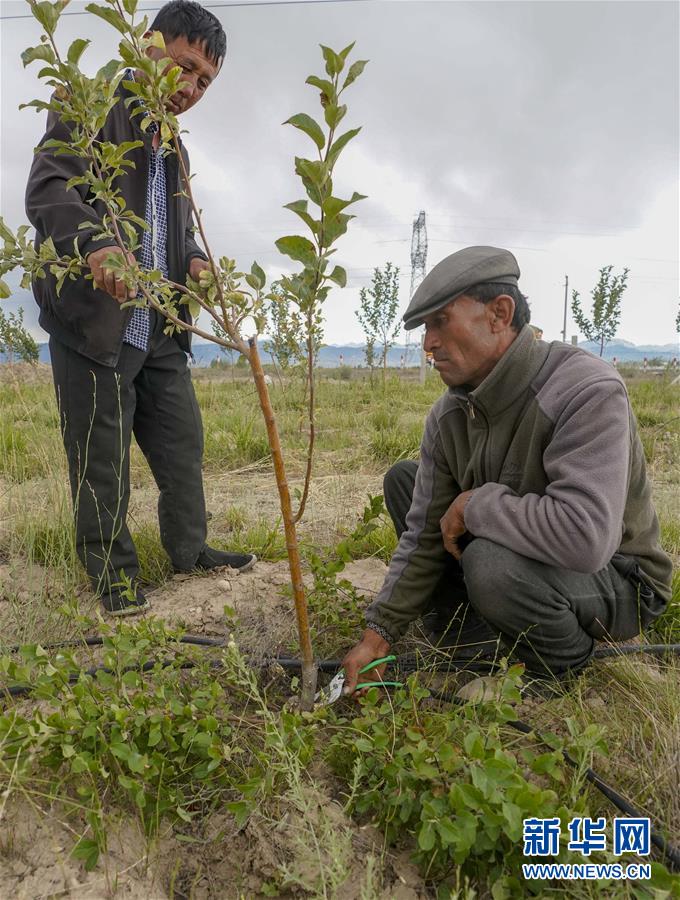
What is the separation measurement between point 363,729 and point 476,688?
0.45 metres

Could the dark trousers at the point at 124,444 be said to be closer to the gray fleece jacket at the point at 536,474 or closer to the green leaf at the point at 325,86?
the gray fleece jacket at the point at 536,474

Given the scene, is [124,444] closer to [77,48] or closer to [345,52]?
[77,48]

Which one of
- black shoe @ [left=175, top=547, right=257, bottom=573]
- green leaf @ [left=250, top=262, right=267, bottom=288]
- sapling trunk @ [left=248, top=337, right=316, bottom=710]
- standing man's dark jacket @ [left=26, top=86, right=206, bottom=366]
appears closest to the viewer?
green leaf @ [left=250, top=262, right=267, bottom=288]

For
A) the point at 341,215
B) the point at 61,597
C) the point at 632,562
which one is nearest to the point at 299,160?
the point at 341,215

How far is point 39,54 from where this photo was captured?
3.78ft

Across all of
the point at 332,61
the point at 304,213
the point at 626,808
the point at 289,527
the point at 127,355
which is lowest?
the point at 626,808

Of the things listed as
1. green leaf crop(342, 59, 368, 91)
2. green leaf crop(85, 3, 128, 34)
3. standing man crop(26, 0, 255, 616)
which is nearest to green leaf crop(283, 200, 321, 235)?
green leaf crop(342, 59, 368, 91)

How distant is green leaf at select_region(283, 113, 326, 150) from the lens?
112cm

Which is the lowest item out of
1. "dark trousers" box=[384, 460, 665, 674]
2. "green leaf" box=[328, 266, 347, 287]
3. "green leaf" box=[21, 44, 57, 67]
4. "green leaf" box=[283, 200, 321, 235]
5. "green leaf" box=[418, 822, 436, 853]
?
"green leaf" box=[418, 822, 436, 853]

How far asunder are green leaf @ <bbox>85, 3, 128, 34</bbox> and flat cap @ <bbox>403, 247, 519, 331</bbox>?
0.95 m

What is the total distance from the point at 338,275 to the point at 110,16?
2.00 feet

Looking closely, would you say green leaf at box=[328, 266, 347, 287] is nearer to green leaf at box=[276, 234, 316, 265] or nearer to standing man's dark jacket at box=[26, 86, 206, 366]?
green leaf at box=[276, 234, 316, 265]

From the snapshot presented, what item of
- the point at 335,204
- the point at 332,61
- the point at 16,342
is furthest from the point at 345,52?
the point at 16,342

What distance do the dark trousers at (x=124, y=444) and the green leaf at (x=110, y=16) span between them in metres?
1.36
